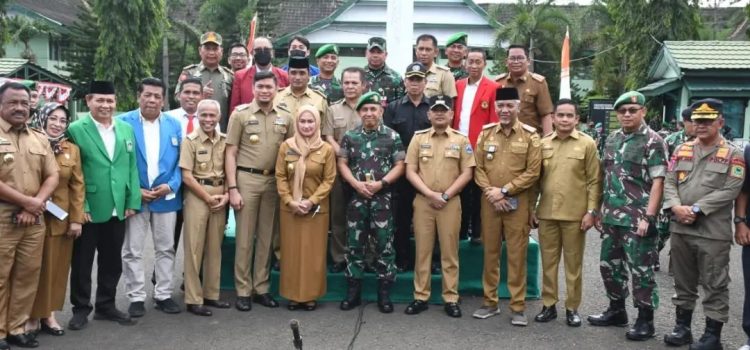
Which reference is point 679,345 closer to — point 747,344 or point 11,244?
point 747,344

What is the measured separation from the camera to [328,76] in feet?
22.1

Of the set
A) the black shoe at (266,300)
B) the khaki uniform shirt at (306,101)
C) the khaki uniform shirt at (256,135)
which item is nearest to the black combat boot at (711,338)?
the black shoe at (266,300)

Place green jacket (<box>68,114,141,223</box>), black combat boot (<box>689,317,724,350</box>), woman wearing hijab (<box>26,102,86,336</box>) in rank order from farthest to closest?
1. green jacket (<box>68,114,141,223</box>)
2. woman wearing hijab (<box>26,102,86,336</box>)
3. black combat boot (<box>689,317,724,350</box>)

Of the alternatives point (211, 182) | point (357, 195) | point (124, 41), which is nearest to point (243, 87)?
point (211, 182)

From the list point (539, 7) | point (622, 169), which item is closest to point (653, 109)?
point (539, 7)

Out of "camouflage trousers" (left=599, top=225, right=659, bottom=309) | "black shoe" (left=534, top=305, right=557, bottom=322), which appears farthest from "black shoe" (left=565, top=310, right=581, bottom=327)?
"camouflage trousers" (left=599, top=225, right=659, bottom=309)

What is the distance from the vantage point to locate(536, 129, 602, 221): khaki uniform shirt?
5.42 m

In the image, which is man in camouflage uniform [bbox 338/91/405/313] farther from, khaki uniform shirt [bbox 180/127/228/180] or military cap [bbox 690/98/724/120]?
military cap [bbox 690/98/724/120]

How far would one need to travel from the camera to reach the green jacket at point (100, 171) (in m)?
5.29

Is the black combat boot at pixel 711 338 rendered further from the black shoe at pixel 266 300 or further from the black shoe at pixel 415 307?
the black shoe at pixel 266 300

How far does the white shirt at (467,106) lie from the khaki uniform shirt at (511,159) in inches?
25.3

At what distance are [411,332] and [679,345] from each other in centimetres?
208

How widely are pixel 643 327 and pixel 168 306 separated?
400cm

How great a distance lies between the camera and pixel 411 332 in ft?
17.6
